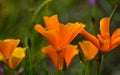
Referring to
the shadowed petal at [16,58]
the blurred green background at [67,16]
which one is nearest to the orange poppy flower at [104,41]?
the shadowed petal at [16,58]

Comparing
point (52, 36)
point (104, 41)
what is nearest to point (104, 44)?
point (104, 41)

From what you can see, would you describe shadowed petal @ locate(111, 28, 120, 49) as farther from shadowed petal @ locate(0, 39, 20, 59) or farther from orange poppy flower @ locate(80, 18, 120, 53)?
shadowed petal @ locate(0, 39, 20, 59)

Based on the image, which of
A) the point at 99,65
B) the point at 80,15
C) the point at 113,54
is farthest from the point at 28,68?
the point at 80,15

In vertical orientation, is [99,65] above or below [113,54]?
above

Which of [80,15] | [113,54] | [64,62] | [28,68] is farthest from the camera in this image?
[80,15]

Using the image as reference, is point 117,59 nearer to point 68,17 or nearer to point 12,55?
point 68,17

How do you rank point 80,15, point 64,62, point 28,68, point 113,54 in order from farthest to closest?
point 80,15
point 113,54
point 28,68
point 64,62
